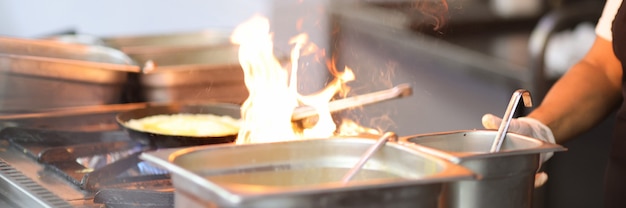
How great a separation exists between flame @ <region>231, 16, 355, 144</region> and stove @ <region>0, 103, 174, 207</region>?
215 millimetres

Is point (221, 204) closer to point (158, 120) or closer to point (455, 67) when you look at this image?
point (158, 120)

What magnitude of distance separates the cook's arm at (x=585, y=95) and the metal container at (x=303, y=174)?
2.47ft

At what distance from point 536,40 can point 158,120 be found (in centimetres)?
178

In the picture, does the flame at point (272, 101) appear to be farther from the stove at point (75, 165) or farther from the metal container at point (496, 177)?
the metal container at point (496, 177)

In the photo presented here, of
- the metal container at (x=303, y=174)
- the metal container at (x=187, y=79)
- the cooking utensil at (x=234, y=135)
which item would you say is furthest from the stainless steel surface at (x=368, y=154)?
the metal container at (x=187, y=79)

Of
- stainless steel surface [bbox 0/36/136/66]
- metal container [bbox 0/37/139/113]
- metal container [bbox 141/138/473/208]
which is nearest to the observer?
metal container [bbox 141/138/473/208]

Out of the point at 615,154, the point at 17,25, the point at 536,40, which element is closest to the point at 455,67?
the point at 536,40

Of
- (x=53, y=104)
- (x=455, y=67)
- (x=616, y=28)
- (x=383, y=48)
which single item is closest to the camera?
(x=616, y=28)

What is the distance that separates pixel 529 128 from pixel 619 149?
1.65ft

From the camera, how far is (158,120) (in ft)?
7.29

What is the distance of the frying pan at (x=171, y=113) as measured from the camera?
77.3 inches

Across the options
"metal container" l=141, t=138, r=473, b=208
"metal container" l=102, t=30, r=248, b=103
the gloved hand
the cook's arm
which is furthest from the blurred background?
"metal container" l=141, t=138, r=473, b=208

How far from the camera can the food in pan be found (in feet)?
6.81

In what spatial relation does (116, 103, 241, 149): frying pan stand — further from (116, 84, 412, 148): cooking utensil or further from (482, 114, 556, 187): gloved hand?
(482, 114, 556, 187): gloved hand
